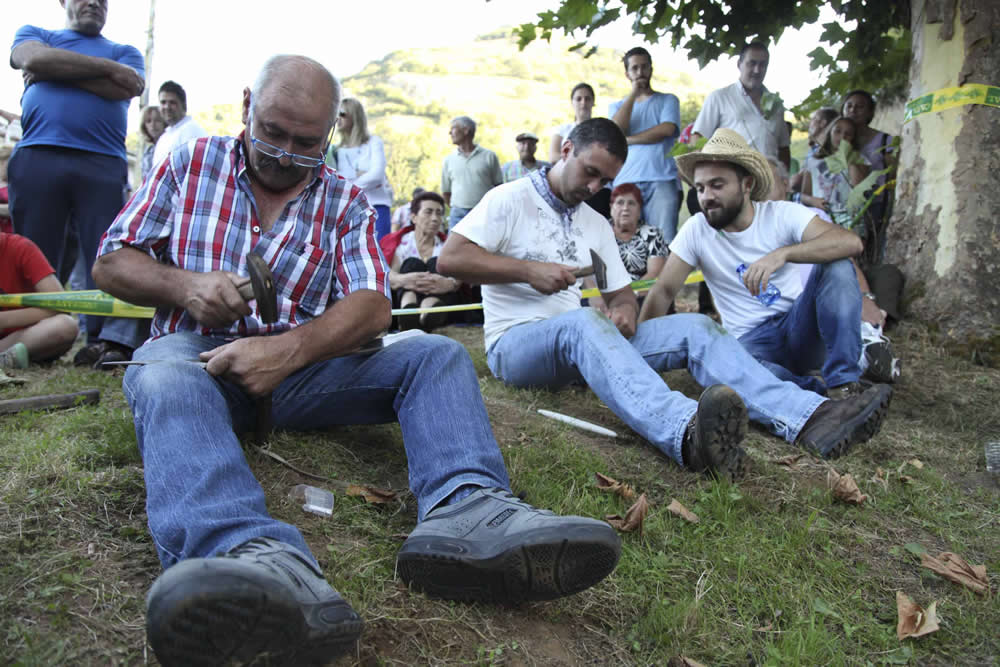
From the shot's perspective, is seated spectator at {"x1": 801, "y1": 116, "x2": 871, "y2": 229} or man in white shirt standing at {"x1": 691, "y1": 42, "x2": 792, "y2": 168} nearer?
man in white shirt standing at {"x1": 691, "y1": 42, "x2": 792, "y2": 168}

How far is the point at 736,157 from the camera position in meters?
4.35

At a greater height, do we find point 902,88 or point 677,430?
point 902,88

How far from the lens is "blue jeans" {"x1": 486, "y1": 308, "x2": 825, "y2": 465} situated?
3.22m

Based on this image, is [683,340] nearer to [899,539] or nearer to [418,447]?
[899,539]

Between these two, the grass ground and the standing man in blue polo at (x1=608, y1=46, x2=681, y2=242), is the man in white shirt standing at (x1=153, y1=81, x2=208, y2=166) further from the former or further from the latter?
the grass ground

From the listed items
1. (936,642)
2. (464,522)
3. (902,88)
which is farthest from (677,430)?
(902,88)

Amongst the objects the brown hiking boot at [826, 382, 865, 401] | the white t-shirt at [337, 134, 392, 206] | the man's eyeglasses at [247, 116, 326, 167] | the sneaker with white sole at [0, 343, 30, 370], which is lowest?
the sneaker with white sole at [0, 343, 30, 370]

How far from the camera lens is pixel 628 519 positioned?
8.55 feet

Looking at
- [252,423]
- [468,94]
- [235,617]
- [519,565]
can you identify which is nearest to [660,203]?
[252,423]

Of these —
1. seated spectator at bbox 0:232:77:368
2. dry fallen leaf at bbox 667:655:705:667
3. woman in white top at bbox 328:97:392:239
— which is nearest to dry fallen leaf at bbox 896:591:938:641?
dry fallen leaf at bbox 667:655:705:667

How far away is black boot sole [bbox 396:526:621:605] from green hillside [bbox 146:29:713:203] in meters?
25.9

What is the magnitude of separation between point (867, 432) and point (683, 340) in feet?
3.16

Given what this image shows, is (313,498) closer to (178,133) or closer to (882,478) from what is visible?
(882,478)

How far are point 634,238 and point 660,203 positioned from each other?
0.70m
